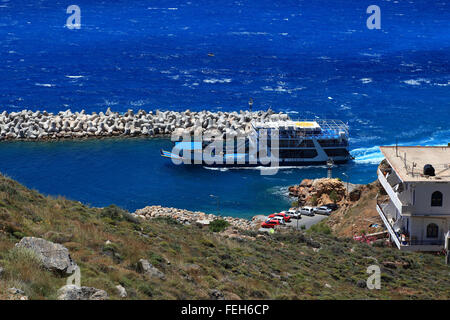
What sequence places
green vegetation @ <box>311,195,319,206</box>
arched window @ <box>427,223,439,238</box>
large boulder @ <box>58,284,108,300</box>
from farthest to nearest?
green vegetation @ <box>311,195,319,206</box> → arched window @ <box>427,223,439,238</box> → large boulder @ <box>58,284,108,300</box>

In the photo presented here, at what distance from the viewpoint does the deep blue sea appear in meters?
68.2

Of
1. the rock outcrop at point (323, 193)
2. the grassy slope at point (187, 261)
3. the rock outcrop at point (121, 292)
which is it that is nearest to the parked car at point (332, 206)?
the rock outcrop at point (323, 193)

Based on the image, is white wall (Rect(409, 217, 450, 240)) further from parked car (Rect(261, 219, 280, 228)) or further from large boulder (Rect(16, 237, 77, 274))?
large boulder (Rect(16, 237, 77, 274))

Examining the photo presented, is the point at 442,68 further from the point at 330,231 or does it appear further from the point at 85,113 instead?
the point at 330,231

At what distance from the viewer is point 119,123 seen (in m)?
83.5

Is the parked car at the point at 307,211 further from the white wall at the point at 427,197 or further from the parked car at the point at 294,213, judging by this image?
the white wall at the point at 427,197

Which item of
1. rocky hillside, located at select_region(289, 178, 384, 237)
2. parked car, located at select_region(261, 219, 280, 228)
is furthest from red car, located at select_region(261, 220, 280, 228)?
rocky hillside, located at select_region(289, 178, 384, 237)

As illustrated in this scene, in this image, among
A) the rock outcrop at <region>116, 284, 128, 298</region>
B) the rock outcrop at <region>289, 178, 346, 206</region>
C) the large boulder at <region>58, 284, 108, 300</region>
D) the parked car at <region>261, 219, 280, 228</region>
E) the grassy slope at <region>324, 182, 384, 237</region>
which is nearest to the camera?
the large boulder at <region>58, 284, 108, 300</region>

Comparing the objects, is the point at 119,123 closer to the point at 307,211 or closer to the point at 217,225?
Result: the point at 307,211

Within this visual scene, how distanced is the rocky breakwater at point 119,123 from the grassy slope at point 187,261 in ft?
151

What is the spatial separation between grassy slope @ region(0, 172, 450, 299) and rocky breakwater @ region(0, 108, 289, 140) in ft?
151

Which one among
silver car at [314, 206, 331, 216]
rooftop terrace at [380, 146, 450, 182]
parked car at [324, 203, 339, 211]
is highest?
rooftop terrace at [380, 146, 450, 182]
